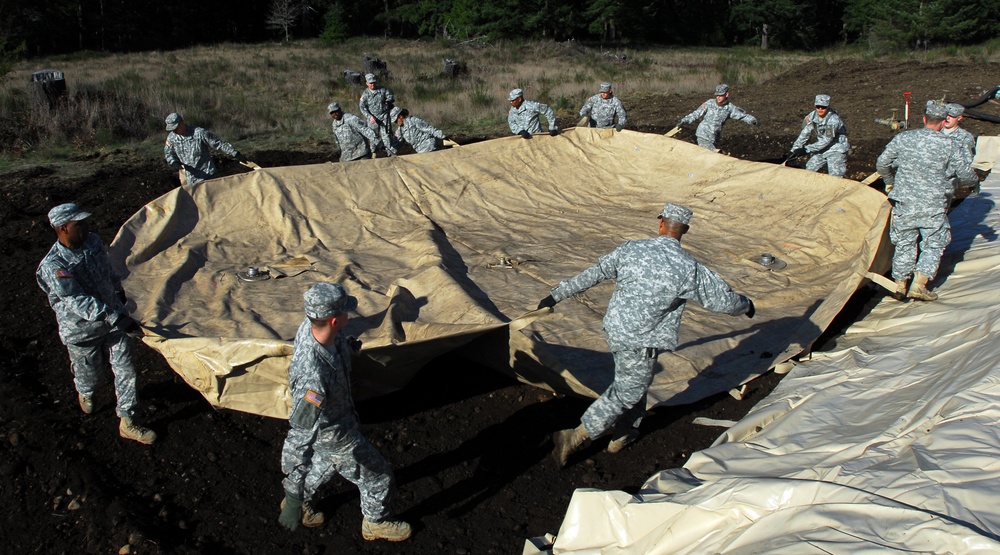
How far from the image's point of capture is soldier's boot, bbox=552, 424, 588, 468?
15.1 feet

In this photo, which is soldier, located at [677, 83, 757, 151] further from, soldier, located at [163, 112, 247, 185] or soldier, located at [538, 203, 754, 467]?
soldier, located at [538, 203, 754, 467]

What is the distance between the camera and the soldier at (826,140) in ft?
28.0

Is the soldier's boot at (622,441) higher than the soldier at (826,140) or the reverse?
the reverse

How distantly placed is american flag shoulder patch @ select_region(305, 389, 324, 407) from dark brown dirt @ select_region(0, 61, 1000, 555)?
1.06 meters

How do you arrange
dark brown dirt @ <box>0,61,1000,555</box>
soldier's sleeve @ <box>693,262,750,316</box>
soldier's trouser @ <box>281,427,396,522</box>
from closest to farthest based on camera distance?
soldier's trouser @ <box>281,427,396,522</box>
dark brown dirt @ <box>0,61,1000,555</box>
soldier's sleeve @ <box>693,262,750,316</box>

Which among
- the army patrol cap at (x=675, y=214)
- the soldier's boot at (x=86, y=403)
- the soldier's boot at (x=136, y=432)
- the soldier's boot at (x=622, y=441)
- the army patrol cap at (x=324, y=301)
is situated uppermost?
the army patrol cap at (x=675, y=214)

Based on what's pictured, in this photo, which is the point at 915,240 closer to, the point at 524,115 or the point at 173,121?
the point at 524,115

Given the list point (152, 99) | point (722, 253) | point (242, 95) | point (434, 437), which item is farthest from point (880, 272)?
point (242, 95)

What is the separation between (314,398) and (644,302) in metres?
1.90

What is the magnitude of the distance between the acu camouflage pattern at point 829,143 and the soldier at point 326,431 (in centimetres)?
665

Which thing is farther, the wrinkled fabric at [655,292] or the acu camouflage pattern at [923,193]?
the acu camouflage pattern at [923,193]

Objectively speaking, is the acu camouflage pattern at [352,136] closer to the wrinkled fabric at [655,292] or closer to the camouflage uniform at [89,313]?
the camouflage uniform at [89,313]

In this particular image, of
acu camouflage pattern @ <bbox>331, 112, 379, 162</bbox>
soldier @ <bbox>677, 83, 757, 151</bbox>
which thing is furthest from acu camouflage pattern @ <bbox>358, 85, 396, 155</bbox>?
soldier @ <bbox>677, 83, 757, 151</bbox>

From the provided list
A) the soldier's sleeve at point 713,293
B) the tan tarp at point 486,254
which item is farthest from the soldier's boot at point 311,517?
the soldier's sleeve at point 713,293
